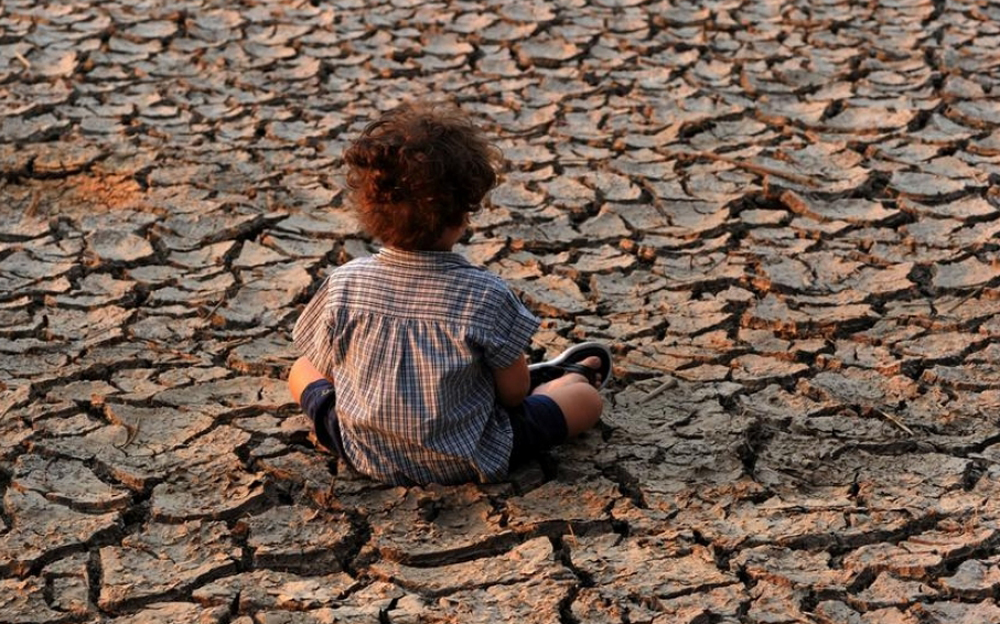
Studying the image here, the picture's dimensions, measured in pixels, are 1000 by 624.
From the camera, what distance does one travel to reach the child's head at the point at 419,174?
301cm

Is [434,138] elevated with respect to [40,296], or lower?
elevated

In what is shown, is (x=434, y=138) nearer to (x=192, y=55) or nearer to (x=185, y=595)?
(x=185, y=595)

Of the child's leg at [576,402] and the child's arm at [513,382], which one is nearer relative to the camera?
the child's arm at [513,382]

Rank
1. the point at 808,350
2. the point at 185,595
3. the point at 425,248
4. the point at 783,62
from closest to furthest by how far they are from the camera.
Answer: the point at 185,595 < the point at 425,248 < the point at 808,350 < the point at 783,62

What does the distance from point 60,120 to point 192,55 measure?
69 cm

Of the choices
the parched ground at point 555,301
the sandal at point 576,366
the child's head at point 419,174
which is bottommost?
the parched ground at point 555,301

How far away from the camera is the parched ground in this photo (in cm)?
294

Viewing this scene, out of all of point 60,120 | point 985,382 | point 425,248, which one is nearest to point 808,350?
point 985,382

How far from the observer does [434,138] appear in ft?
9.92

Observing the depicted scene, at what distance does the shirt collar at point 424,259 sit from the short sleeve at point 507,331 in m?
0.11

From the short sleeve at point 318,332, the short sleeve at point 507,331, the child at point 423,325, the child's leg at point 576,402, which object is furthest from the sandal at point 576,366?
the short sleeve at point 318,332

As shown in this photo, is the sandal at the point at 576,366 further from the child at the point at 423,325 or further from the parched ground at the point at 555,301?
the child at the point at 423,325

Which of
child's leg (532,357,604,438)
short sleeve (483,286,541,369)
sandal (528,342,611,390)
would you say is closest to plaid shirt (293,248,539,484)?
short sleeve (483,286,541,369)

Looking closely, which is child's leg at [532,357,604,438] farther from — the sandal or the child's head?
the child's head
